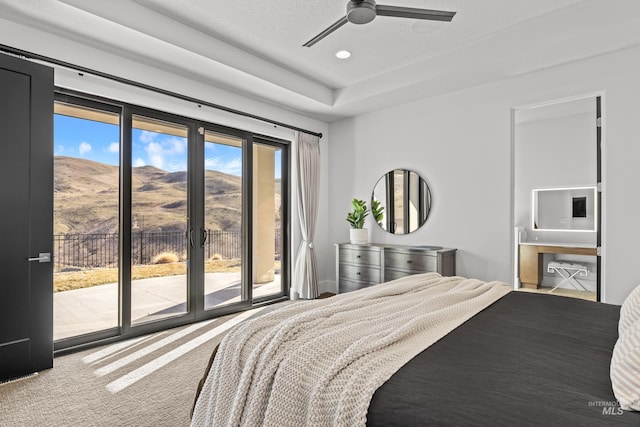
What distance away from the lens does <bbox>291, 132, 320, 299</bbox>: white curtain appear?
4.77 meters

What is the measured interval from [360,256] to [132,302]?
2.59 metres

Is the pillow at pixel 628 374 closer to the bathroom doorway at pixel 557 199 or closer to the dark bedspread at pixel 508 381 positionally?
the dark bedspread at pixel 508 381

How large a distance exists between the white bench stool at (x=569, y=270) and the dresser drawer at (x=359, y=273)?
3046 millimetres

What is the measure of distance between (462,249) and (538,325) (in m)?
2.48

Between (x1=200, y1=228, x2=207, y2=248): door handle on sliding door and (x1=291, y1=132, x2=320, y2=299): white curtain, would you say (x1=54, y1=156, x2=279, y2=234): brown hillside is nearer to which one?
(x1=200, y1=228, x2=207, y2=248): door handle on sliding door

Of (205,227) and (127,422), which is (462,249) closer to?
(205,227)

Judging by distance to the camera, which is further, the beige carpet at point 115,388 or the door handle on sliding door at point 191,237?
the door handle on sliding door at point 191,237

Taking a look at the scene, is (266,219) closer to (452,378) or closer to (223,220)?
(223,220)

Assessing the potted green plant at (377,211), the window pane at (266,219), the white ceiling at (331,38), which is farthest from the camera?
the potted green plant at (377,211)

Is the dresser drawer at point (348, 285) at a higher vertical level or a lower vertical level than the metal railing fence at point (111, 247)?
lower

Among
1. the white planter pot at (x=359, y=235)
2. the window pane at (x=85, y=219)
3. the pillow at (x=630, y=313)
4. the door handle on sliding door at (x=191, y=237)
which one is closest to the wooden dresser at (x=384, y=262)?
the white planter pot at (x=359, y=235)

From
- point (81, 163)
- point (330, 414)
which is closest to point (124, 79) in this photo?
point (81, 163)

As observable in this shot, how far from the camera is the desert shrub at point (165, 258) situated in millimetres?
3603

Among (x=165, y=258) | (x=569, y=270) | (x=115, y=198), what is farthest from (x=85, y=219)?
(x=569, y=270)
